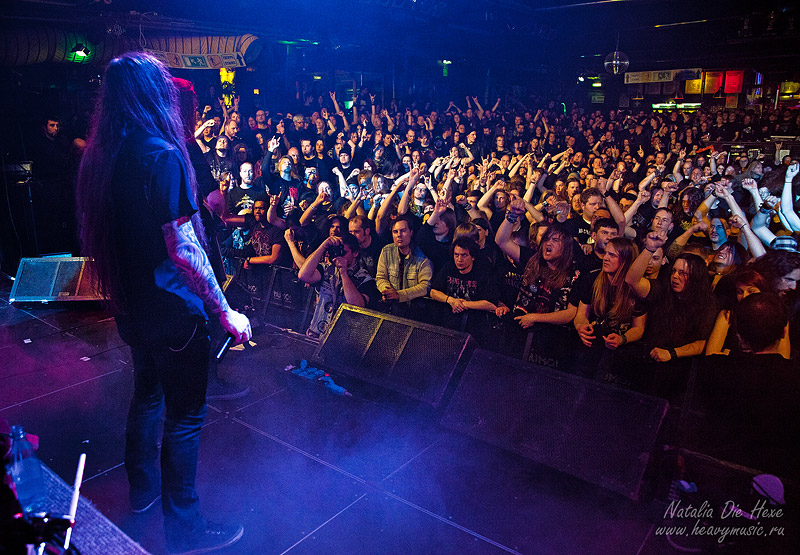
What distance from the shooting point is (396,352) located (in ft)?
11.3

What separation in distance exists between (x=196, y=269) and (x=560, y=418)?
1859 millimetres

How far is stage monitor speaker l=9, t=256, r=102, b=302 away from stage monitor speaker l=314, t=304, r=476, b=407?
3174 millimetres

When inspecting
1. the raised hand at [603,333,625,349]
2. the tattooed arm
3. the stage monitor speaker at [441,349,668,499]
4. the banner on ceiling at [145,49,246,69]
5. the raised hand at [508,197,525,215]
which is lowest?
the stage monitor speaker at [441,349,668,499]

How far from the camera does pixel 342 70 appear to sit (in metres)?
14.8

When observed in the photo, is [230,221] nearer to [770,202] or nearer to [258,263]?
[258,263]

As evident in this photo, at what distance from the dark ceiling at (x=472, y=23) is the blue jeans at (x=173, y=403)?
680 centimetres

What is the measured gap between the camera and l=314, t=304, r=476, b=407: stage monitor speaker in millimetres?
3205

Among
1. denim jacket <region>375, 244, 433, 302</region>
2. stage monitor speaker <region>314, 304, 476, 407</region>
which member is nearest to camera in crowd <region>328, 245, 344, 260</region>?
denim jacket <region>375, 244, 433, 302</region>

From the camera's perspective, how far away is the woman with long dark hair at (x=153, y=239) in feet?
5.76

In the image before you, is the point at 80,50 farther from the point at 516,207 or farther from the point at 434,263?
the point at 516,207

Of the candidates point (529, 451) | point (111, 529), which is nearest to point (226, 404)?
point (111, 529)

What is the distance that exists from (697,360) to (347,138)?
7.16 metres

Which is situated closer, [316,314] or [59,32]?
[316,314]

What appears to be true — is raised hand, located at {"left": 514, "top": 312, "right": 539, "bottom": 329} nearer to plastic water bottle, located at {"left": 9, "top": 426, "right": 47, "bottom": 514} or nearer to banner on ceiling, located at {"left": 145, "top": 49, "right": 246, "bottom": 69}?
plastic water bottle, located at {"left": 9, "top": 426, "right": 47, "bottom": 514}
